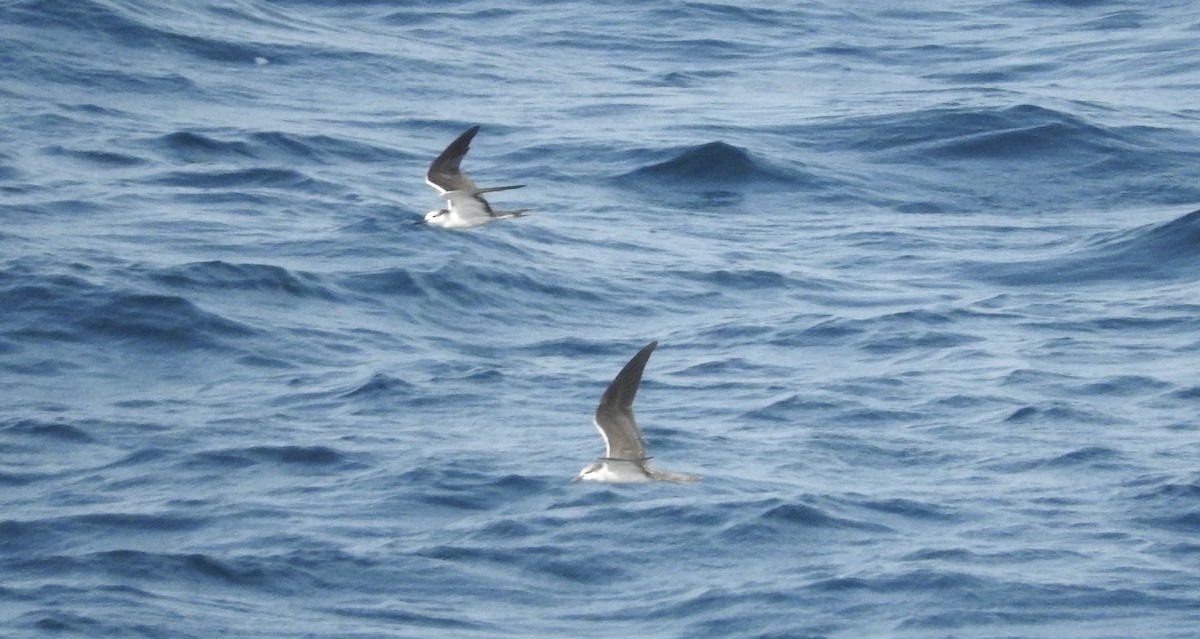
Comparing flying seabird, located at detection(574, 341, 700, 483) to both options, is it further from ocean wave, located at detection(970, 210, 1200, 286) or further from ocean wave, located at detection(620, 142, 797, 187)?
ocean wave, located at detection(620, 142, 797, 187)

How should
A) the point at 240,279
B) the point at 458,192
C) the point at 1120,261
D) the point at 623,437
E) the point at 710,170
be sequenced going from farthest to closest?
the point at 710,170
the point at 1120,261
the point at 240,279
the point at 458,192
the point at 623,437

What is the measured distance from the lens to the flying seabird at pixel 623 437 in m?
13.3

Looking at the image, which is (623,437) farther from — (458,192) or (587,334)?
(587,334)

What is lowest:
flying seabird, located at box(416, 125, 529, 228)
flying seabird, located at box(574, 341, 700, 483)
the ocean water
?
the ocean water

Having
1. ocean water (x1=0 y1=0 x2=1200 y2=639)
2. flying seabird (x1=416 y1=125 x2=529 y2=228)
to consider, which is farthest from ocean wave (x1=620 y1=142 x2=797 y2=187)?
flying seabird (x1=416 y1=125 x2=529 y2=228)

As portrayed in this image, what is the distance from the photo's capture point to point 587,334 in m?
20.1

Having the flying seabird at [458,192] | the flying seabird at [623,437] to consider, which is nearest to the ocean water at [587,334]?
the flying seabird at [623,437]

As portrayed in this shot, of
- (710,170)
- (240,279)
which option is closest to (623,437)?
(240,279)

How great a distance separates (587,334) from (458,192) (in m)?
3.50

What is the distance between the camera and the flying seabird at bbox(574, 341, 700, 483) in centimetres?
1332

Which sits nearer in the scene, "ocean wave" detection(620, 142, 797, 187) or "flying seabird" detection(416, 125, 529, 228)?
"flying seabird" detection(416, 125, 529, 228)

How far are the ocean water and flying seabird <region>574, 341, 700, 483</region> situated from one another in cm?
132

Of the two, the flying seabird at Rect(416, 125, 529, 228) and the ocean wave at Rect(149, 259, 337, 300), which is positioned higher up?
the flying seabird at Rect(416, 125, 529, 228)

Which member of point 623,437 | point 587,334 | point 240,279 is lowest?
point 587,334
